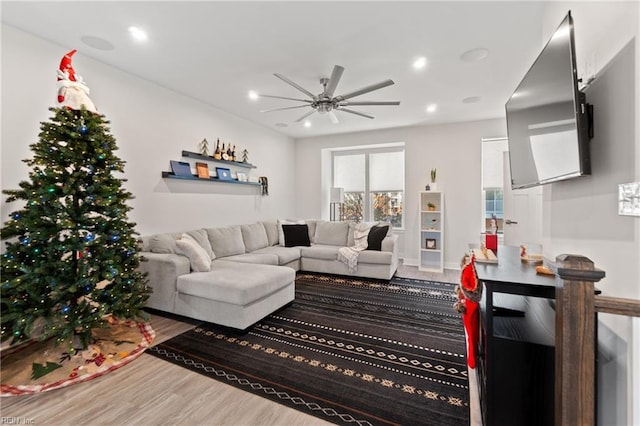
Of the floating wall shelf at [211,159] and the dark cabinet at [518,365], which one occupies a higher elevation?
the floating wall shelf at [211,159]

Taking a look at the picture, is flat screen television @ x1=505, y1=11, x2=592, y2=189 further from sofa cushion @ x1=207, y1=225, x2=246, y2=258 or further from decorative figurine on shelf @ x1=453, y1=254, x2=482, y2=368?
sofa cushion @ x1=207, y1=225, x2=246, y2=258

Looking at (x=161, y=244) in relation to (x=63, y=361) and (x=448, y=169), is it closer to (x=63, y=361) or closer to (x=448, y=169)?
(x=63, y=361)

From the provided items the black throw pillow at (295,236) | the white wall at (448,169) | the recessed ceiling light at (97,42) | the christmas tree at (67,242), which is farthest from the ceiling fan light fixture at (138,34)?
the white wall at (448,169)

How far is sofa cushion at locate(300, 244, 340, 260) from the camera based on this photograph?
464 centimetres

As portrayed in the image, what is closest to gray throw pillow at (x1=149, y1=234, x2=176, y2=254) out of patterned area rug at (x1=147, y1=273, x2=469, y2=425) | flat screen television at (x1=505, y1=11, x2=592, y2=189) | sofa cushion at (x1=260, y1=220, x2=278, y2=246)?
patterned area rug at (x1=147, y1=273, x2=469, y2=425)

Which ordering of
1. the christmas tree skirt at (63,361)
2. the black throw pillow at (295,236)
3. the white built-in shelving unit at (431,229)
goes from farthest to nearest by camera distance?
the white built-in shelving unit at (431,229) → the black throw pillow at (295,236) → the christmas tree skirt at (63,361)

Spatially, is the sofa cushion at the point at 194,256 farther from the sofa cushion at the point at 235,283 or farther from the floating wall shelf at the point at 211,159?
the floating wall shelf at the point at 211,159

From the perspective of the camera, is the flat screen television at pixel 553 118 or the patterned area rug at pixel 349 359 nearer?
the flat screen television at pixel 553 118

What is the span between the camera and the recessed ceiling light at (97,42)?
2588mm

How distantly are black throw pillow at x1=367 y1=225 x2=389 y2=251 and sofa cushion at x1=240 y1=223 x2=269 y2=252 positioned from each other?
5.92ft

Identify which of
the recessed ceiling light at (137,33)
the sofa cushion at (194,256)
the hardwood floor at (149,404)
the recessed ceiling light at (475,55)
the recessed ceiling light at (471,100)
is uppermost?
the recessed ceiling light at (471,100)

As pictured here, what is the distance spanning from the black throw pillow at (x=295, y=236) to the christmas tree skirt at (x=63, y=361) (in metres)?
2.72

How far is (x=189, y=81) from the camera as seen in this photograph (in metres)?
3.53

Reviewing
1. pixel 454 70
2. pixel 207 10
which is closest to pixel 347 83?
pixel 454 70
